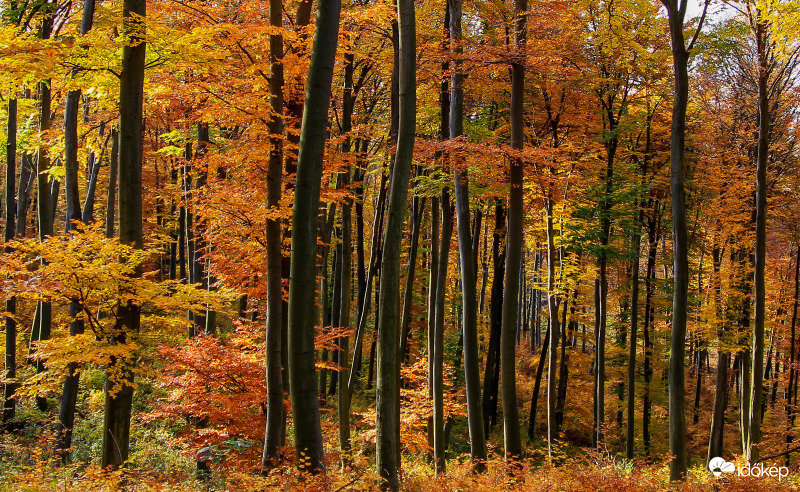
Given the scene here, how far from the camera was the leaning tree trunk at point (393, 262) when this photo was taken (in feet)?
21.1

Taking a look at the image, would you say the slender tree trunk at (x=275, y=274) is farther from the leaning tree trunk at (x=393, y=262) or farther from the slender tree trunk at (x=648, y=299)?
the slender tree trunk at (x=648, y=299)

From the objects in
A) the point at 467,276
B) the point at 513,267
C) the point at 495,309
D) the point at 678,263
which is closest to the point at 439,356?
the point at 467,276

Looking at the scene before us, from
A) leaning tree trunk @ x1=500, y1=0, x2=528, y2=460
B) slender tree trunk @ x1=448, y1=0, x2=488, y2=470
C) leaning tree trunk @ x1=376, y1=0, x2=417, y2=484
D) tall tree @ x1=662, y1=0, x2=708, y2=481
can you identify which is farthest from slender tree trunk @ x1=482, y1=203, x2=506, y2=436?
leaning tree trunk @ x1=376, y1=0, x2=417, y2=484

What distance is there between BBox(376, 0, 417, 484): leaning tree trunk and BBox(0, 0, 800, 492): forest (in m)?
0.03

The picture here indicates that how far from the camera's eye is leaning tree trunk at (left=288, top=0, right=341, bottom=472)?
207 inches

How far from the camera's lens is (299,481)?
16.8ft

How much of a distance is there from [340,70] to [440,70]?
426cm

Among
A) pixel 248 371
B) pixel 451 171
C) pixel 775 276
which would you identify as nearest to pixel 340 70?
pixel 451 171

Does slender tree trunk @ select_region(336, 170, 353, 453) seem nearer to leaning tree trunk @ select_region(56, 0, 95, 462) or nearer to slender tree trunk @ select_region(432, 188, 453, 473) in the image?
slender tree trunk @ select_region(432, 188, 453, 473)

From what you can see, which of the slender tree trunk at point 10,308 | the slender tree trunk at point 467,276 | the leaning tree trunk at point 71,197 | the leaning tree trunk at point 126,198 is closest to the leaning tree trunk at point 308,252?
the leaning tree trunk at point 126,198

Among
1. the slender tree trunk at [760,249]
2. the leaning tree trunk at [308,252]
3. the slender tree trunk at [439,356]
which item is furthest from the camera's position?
the slender tree trunk at [760,249]

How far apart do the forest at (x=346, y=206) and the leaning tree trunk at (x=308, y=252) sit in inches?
1.0

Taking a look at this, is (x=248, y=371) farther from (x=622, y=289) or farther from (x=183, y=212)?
(x=622, y=289)

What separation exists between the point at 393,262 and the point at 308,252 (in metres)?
1.58
